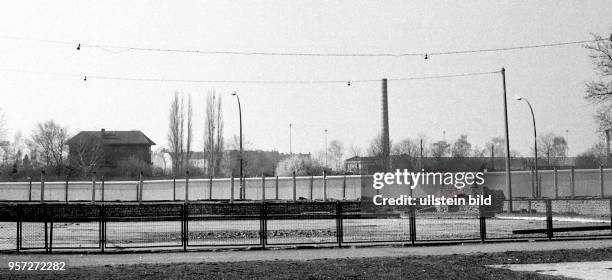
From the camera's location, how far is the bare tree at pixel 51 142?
9853 cm

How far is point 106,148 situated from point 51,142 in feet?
37.2

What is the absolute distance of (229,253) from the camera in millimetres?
A: 18984

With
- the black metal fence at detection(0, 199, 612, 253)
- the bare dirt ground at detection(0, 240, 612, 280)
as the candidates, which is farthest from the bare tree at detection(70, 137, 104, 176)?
the bare dirt ground at detection(0, 240, 612, 280)

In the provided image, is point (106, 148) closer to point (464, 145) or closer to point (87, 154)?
point (87, 154)

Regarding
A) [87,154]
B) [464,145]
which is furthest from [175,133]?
[464,145]

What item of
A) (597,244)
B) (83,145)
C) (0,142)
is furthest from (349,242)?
(83,145)

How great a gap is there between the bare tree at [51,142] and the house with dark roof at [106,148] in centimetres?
134

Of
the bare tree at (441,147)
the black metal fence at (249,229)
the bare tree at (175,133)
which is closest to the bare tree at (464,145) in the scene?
the bare tree at (441,147)

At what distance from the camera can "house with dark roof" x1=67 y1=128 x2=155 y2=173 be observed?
97.4m

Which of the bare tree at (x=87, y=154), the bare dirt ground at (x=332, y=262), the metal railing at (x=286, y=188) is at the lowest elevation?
the bare dirt ground at (x=332, y=262)

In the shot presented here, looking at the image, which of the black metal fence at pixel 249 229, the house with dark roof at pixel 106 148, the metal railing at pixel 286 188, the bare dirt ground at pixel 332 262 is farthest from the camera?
the house with dark roof at pixel 106 148

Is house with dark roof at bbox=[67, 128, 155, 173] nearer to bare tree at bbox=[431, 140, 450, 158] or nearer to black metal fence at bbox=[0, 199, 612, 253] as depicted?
bare tree at bbox=[431, 140, 450, 158]

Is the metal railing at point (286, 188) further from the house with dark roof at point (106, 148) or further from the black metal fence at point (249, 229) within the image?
the black metal fence at point (249, 229)

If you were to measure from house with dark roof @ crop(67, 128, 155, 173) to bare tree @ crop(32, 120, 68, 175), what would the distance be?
4.40ft
